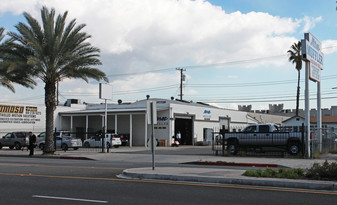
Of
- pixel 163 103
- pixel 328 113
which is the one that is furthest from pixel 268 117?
pixel 328 113

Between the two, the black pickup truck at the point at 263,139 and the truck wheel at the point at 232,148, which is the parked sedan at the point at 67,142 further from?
the truck wheel at the point at 232,148

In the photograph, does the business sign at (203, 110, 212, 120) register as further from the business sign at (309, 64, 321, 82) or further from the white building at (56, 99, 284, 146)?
the business sign at (309, 64, 321, 82)

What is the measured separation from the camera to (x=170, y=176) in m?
12.2

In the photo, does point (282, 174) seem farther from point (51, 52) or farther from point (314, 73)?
point (51, 52)

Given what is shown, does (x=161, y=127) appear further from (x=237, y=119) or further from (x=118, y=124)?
(x=237, y=119)

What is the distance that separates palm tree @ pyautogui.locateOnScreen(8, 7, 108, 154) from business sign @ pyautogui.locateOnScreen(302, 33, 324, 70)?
13893mm

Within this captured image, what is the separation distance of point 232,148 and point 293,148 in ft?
12.9

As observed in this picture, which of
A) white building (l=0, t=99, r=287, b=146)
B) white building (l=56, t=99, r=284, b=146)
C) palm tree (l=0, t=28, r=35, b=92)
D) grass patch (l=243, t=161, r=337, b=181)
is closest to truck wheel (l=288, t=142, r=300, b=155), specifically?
grass patch (l=243, t=161, r=337, b=181)

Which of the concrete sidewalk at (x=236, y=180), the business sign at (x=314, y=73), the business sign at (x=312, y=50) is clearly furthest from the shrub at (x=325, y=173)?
the business sign at (x=314, y=73)

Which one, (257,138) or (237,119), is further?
(237,119)

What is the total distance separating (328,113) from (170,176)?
9384cm

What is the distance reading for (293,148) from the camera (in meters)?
23.2

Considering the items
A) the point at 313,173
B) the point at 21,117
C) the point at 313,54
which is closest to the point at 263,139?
the point at 313,54

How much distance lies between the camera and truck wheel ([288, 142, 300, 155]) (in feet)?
75.7
